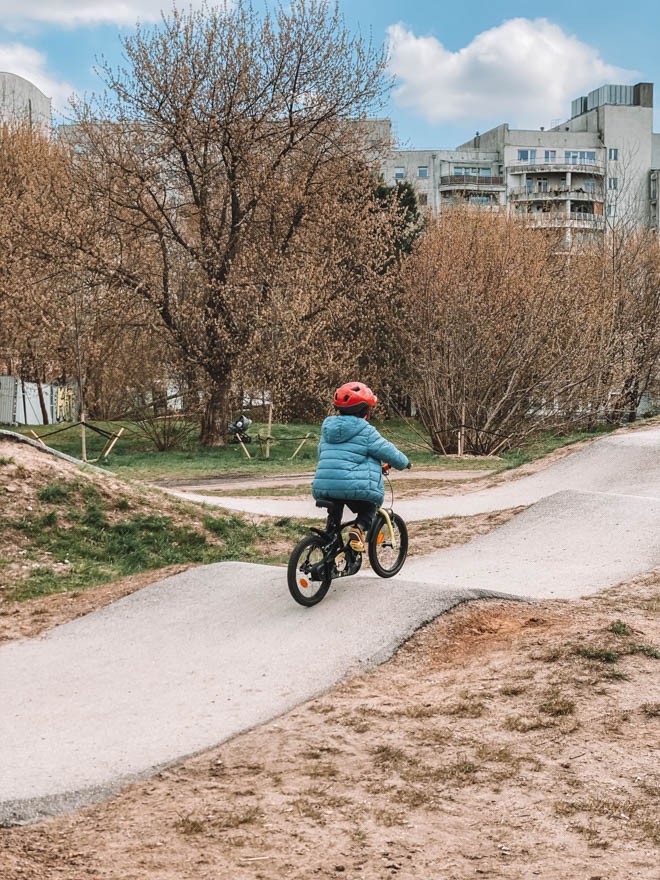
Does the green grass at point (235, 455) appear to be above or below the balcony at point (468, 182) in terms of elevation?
below

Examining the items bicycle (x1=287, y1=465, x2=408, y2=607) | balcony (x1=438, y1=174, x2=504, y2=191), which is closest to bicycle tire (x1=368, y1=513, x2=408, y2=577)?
bicycle (x1=287, y1=465, x2=408, y2=607)

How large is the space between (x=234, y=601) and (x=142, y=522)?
13.9ft

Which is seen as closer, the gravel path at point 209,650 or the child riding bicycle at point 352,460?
the gravel path at point 209,650

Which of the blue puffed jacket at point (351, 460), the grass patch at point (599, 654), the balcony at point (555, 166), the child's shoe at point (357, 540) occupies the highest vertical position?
the balcony at point (555, 166)

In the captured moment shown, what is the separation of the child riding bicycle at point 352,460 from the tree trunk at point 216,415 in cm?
2387

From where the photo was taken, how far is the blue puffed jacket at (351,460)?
27.0 feet

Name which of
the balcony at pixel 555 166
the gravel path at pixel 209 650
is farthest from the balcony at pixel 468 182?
the gravel path at pixel 209 650

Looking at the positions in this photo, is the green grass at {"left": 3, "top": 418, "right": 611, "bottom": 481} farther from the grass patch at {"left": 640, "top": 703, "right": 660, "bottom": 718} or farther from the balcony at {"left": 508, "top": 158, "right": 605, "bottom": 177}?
the balcony at {"left": 508, "top": 158, "right": 605, "bottom": 177}

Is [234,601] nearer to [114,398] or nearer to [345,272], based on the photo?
[345,272]

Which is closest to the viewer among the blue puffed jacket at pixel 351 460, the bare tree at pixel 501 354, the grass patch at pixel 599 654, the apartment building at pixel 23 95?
the grass patch at pixel 599 654

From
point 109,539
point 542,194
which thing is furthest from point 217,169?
point 542,194

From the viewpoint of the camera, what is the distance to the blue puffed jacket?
8.24m

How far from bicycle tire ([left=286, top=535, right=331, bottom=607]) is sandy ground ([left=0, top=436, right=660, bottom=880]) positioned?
1146mm

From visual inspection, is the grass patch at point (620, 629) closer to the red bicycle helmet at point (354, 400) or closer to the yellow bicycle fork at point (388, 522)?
the yellow bicycle fork at point (388, 522)
